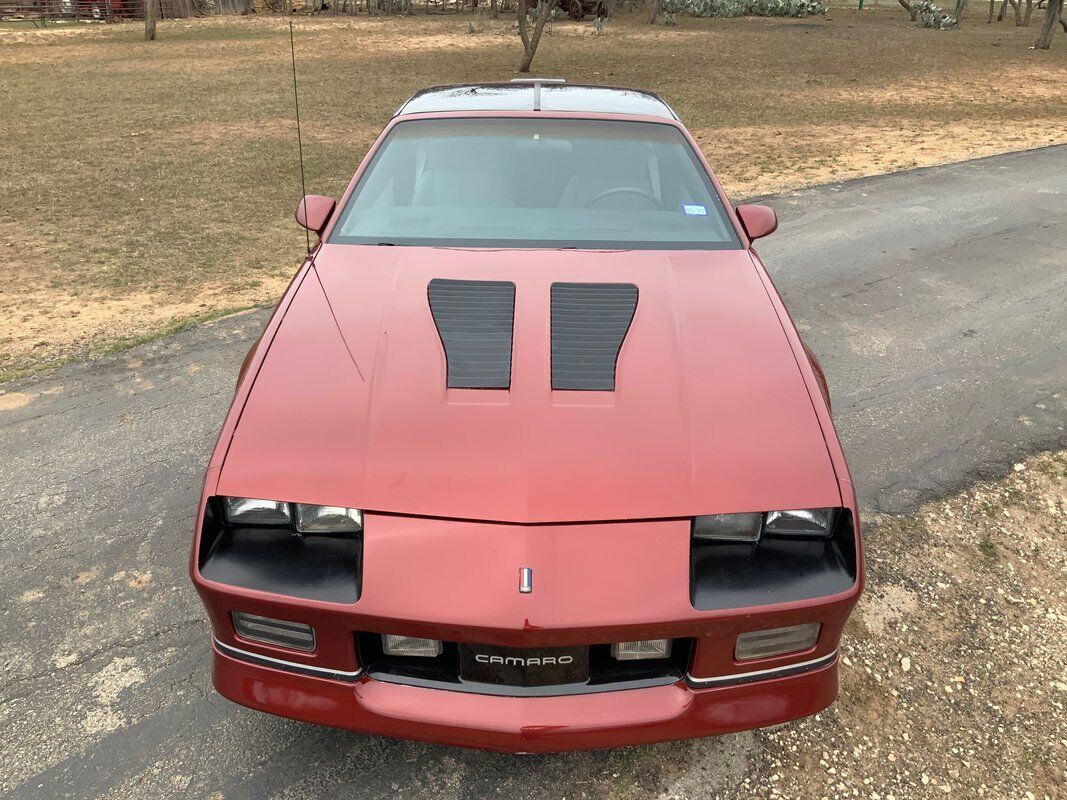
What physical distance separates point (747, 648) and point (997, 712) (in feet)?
3.69

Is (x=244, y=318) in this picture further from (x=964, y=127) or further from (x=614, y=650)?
(x=964, y=127)

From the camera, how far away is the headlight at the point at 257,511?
1.89 metres

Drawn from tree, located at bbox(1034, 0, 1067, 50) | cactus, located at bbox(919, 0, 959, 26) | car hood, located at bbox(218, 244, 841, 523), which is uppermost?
cactus, located at bbox(919, 0, 959, 26)

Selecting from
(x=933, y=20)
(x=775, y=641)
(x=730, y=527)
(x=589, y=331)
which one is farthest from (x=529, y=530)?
(x=933, y=20)

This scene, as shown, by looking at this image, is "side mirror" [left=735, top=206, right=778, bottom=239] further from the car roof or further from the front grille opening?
the front grille opening

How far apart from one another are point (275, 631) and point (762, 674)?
3.77 feet

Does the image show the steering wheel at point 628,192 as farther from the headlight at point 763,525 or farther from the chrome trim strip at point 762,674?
the chrome trim strip at point 762,674

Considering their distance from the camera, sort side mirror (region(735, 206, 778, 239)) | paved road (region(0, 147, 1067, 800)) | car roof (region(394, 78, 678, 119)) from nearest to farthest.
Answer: paved road (region(0, 147, 1067, 800)) < side mirror (region(735, 206, 778, 239)) < car roof (region(394, 78, 678, 119))

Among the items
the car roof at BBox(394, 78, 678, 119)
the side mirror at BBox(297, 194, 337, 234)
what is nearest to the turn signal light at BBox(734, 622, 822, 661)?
the side mirror at BBox(297, 194, 337, 234)

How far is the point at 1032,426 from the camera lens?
12.9 feet

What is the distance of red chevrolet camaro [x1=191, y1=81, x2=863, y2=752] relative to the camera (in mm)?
1735

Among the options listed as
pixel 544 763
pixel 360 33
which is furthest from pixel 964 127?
pixel 360 33

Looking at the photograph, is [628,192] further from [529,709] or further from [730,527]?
[529,709]

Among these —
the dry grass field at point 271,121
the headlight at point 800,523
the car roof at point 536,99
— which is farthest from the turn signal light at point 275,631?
the dry grass field at point 271,121
